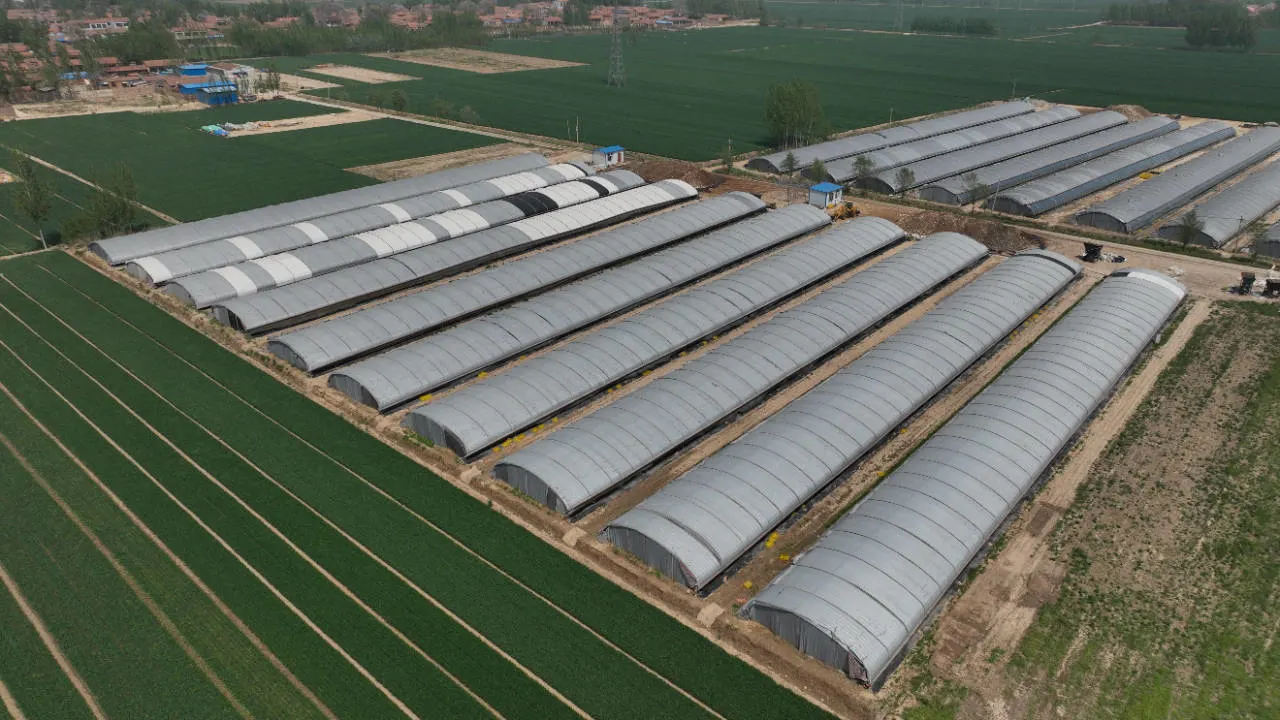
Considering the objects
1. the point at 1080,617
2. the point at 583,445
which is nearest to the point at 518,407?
the point at 583,445

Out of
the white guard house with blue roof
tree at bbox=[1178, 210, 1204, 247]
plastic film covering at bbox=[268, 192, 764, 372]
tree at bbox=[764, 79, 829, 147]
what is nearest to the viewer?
plastic film covering at bbox=[268, 192, 764, 372]

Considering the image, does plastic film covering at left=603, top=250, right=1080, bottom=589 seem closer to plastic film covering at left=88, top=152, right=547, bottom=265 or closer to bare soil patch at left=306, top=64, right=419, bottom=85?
plastic film covering at left=88, top=152, right=547, bottom=265

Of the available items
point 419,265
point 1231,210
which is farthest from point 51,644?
point 1231,210

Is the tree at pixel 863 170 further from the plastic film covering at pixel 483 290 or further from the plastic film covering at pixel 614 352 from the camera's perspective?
the plastic film covering at pixel 614 352

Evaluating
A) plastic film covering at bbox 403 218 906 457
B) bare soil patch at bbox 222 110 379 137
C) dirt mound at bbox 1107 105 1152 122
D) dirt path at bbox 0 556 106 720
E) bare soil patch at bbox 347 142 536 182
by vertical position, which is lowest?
dirt path at bbox 0 556 106 720

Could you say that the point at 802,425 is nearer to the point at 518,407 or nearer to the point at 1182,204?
the point at 518,407

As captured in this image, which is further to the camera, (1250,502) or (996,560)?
(1250,502)

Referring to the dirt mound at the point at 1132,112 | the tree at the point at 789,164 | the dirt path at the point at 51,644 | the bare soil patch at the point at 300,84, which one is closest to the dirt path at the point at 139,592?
the dirt path at the point at 51,644

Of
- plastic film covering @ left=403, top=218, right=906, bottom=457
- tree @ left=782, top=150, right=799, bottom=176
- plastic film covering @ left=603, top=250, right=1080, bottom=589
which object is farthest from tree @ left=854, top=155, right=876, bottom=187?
plastic film covering @ left=603, top=250, right=1080, bottom=589
